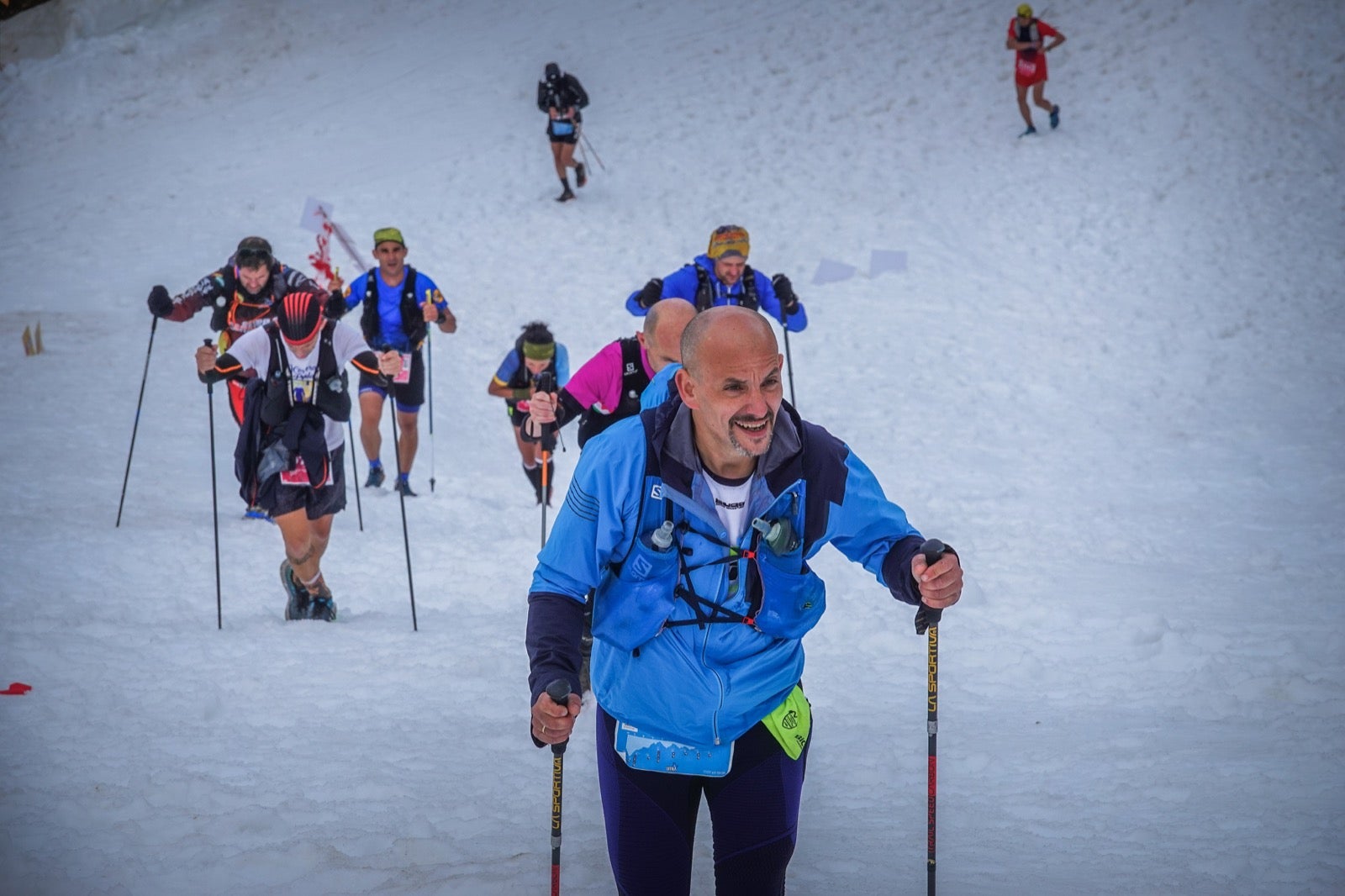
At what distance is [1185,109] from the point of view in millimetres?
17438

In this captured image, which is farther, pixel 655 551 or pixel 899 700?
pixel 899 700

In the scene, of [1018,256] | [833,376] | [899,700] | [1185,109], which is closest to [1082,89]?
[1185,109]

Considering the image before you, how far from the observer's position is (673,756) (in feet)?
9.84

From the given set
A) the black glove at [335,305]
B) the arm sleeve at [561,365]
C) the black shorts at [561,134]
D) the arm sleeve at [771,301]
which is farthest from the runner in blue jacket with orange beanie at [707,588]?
the black shorts at [561,134]

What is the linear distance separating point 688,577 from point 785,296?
5875 mm

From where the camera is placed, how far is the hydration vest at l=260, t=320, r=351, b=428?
6504 mm

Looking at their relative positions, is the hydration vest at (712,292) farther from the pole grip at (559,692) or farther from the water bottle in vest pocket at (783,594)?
the pole grip at (559,692)

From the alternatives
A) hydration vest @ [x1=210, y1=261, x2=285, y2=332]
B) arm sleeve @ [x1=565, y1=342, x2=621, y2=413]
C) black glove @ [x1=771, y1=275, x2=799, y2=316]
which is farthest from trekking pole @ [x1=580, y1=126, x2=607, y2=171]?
arm sleeve @ [x1=565, y1=342, x2=621, y2=413]

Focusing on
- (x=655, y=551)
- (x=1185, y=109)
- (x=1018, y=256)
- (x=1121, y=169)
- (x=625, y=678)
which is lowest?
(x=625, y=678)

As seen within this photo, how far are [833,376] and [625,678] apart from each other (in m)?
10.5

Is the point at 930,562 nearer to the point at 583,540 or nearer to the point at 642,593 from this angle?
the point at 642,593

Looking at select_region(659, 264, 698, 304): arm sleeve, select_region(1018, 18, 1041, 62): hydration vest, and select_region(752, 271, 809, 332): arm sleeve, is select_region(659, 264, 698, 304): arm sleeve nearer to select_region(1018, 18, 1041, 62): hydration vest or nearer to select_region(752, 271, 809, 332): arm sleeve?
select_region(752, 271, 809, 332): arm sleeve

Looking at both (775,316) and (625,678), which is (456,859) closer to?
(625,678)

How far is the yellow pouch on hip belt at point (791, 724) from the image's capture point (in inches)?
122
